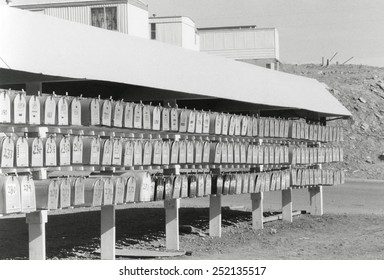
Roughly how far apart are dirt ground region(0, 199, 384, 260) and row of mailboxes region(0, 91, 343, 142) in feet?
6.25

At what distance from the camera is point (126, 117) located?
11188mm

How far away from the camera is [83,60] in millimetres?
10234

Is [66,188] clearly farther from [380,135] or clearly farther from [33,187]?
[380,135]

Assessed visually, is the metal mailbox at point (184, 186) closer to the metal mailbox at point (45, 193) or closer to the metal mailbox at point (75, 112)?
the metal mailbox at point (75, 112)

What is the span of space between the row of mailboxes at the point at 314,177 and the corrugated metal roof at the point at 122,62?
4.94ft

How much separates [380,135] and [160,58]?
2649 centimetres

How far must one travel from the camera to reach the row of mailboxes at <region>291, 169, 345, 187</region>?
674 inches

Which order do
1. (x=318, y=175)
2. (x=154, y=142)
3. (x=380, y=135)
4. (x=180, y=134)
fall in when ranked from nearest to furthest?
(x=154, y=142)
(x=180, y=134)
(x=318, y=175)
(x=380, y=135)

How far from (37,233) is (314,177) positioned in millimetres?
9233

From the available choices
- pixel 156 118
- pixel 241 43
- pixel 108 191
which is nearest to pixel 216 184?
pixel 156 118

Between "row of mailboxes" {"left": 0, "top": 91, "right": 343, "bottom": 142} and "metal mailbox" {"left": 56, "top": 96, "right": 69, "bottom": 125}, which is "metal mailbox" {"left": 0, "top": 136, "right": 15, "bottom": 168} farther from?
"metal mailbox" {"left": 56, "top": 96, "right": 69, "bottom": 125}

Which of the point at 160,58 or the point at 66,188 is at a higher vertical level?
the point at 160,58

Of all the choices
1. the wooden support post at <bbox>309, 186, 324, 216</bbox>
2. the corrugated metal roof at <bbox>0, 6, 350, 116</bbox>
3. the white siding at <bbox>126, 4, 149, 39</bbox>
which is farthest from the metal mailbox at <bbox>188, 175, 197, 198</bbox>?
the white siding at <bbox>126, 4, 149, 39</bbox>
